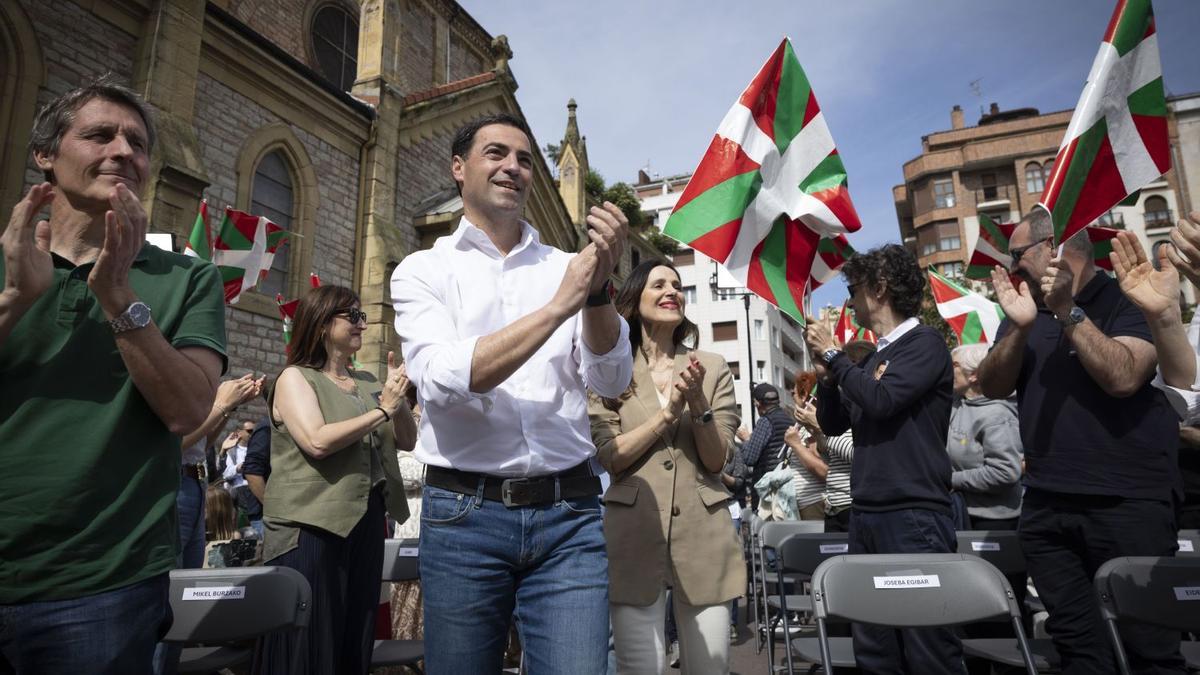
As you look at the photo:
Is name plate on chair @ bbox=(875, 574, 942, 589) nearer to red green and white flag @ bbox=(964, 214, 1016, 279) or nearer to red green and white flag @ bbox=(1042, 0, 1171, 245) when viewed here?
red green and white flag @ bbox=(1042, 0, 1171, 245)

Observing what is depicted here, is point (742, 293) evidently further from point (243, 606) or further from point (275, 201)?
point (243, 606)

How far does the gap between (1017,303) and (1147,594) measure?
4.10ft

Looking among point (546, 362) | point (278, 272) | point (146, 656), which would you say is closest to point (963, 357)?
point (546, 362)

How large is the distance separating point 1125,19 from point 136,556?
415cm

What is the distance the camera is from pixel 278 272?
1305 centimetres

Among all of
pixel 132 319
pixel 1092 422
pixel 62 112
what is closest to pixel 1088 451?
pixel 1092 422

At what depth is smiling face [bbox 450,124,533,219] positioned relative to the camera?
224 cm

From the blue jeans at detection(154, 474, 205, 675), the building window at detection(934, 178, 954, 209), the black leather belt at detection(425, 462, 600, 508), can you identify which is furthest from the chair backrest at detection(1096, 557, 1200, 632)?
the building window at detection(934, 178, 954, 209)

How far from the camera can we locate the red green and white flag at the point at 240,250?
27.7 feet

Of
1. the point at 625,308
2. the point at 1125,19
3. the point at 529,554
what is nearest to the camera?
the point at 529,554

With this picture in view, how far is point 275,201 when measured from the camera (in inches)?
514

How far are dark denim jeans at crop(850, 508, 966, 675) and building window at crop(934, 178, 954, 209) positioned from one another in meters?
50.8

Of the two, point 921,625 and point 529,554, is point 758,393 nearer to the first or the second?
point 921,625

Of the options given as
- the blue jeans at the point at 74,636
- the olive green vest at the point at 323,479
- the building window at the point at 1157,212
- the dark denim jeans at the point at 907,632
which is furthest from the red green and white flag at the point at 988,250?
the building window at the point at 1157,212
